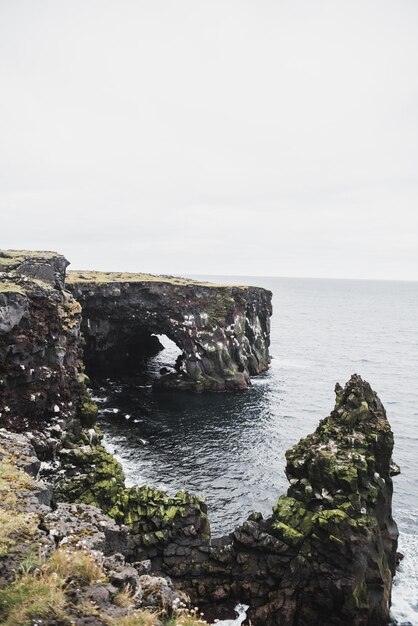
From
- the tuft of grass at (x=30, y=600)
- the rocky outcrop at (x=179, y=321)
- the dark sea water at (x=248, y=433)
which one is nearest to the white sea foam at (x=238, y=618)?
the dark sea water at (x=248, y=433)

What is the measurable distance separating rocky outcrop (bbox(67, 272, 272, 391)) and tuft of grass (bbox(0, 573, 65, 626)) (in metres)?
63.7

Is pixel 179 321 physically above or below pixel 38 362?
above

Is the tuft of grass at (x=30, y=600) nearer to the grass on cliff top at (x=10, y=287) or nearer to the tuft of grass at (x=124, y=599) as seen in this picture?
the tuft of grass at (x=124, y=599)

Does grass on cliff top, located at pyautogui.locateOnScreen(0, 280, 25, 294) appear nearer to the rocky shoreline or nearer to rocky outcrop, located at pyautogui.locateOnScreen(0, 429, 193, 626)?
the rocky shoreline

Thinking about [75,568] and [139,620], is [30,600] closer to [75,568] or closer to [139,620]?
[75,568]

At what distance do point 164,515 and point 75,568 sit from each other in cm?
1843

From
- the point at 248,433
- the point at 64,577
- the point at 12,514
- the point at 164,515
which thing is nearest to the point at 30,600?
the point at 64,577

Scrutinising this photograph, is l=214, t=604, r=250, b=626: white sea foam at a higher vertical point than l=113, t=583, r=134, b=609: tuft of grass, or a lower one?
lower

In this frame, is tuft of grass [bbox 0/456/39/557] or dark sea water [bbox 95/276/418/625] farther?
dark sea water [bbox 95/276/418/625]

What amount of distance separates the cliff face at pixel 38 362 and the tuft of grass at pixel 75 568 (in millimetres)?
22910

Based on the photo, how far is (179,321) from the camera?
7819cm

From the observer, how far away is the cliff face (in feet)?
111

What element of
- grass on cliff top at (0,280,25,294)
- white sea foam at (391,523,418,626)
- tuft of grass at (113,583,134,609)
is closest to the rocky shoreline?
tuft of grass at (113,583,134,609)

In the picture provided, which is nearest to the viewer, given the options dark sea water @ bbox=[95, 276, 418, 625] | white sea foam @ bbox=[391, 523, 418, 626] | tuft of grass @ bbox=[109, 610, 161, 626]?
tuft of grass @ bbox=[109, 610, 161, 626]
